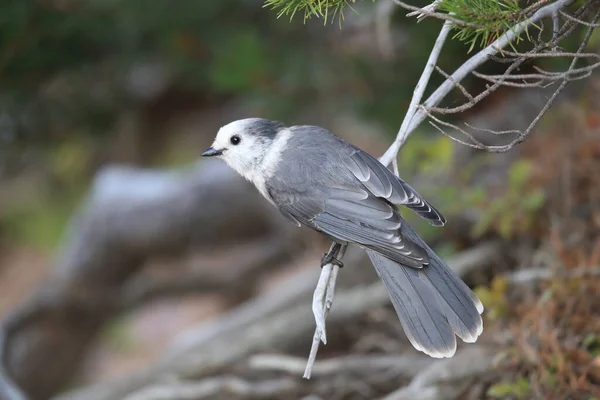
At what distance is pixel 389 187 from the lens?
8.75ft

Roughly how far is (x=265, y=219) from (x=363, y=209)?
309 cm

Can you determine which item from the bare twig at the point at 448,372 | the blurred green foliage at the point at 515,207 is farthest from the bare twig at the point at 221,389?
the blurred green foliage at the point at 515,207

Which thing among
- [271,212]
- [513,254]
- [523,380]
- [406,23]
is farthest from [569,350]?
[271,212]

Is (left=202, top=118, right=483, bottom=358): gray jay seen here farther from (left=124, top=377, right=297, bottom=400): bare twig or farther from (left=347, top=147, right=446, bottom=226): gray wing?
(left=124, top=377, right=297, bottom=400): bare twig

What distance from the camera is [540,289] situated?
11.2 feet

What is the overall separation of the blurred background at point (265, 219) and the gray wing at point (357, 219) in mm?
745

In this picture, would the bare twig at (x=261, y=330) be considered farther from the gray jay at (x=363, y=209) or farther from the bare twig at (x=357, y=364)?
the gray jay at (x=363, y=209)

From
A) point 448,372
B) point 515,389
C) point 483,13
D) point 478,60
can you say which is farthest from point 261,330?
point 483,13

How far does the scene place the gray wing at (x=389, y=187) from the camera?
261 cm

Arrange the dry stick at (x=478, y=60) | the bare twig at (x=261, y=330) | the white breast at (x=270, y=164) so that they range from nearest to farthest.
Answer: the dry stick at (x=478, y=60), the white breast at (x=270, y=164), the bare twig at (x=261, y=330)

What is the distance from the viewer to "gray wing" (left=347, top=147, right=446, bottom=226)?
2.61 meters

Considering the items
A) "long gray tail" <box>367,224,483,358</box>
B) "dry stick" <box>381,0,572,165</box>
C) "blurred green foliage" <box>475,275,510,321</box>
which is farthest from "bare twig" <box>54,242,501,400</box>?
"dry stick" <box>381,0,572,165</box>

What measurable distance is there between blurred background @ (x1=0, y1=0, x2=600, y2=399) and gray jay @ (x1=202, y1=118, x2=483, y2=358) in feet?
1.98

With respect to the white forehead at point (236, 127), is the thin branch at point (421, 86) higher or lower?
higher
